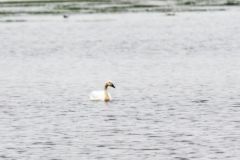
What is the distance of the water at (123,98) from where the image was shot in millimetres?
29391

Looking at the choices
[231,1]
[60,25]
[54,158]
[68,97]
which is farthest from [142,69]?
[231,1]

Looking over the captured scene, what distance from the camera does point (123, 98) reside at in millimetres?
41406

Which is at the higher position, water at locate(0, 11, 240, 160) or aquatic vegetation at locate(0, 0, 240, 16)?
aquatic vegetation at locate(0, 0, 240, 16)

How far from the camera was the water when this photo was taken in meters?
29.4

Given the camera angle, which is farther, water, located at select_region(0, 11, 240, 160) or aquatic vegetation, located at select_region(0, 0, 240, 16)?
aquatic vegetation, located at select_region(0, 0, 240, 16)

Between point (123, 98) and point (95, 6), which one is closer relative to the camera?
point (123, 98)

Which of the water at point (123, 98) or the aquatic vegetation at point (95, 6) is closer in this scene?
the water at point (123, 98)

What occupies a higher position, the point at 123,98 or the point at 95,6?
the point at 95,6

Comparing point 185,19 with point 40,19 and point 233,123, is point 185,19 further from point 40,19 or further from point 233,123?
point 233,123

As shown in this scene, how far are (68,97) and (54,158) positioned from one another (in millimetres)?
13987

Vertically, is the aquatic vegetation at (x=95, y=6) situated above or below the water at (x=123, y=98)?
above

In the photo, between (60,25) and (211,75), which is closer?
(211,75)

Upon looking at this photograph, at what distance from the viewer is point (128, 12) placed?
121312mm

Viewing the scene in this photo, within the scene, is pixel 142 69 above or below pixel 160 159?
above
